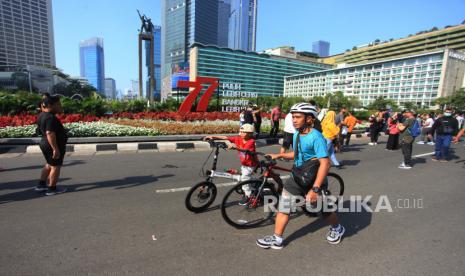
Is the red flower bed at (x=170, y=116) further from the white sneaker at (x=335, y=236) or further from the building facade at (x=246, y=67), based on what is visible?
the building facade at (x=246, y=67)

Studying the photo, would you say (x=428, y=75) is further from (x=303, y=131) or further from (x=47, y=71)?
(x=47, y=71)

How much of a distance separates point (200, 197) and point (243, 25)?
202 m

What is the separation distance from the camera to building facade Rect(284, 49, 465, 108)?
81.8 m

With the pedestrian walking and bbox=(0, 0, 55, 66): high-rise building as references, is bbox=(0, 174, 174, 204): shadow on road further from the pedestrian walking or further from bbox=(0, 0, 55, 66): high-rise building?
bbox=(0, 0, 55, 66): high-rise building

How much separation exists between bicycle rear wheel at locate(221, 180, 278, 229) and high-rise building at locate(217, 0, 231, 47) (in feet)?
554

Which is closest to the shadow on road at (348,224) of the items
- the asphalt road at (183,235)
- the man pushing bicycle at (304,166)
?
the asphalt road at (183,235)

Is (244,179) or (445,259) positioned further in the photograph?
(244,179)

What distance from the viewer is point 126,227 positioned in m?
3.31

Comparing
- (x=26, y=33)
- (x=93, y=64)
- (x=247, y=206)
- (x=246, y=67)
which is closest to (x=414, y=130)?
(x=247, y=206)

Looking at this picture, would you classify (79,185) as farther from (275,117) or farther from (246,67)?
(246,67)

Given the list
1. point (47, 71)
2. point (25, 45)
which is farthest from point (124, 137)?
point (25, 45)

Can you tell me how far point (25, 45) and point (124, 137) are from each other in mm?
125864

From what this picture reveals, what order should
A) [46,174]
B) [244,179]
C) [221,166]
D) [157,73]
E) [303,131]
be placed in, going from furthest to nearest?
[157,73]
[221,166]
[46,174]
[244,179]
[303,131]

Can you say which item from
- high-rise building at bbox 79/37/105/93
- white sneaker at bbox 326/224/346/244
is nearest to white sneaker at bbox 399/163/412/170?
white sneaker at bbox 326/224/346/244
